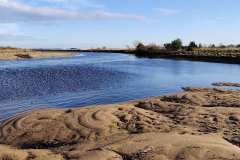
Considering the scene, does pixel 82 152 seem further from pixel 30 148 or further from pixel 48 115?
pixel 48 115

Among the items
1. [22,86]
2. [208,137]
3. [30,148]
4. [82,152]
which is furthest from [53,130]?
[22,86]

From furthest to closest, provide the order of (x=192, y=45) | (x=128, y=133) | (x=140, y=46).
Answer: (x=140, y=46), (x=192, y=45), (x=128, y=133)

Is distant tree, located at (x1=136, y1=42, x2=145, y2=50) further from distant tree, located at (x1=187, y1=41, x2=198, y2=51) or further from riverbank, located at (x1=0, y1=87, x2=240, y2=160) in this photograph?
riverbank, located at (x1=0, y1=87, x2=240, y2=160)

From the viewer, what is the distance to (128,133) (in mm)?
15609

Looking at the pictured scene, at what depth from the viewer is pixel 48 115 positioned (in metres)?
18.8

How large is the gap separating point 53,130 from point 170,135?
A: 4.83 metres

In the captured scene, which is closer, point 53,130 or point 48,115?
point 53,130

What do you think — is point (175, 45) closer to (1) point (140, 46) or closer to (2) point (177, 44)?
(2) point (177, 44)

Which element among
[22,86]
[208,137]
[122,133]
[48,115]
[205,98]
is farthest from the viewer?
[22,86]

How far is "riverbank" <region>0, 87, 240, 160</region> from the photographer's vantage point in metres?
12.2

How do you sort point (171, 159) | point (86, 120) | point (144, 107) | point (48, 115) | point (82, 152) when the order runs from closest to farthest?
point (171, 159) → point (82, 152) → point (86, 120) → point (48, 115) → point (144, 107)

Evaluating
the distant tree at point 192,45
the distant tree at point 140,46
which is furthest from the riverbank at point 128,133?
the distant tree at point 140,46

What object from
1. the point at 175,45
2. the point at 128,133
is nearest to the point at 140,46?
the point at 175,45

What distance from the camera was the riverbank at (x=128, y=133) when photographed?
40.1 feet
